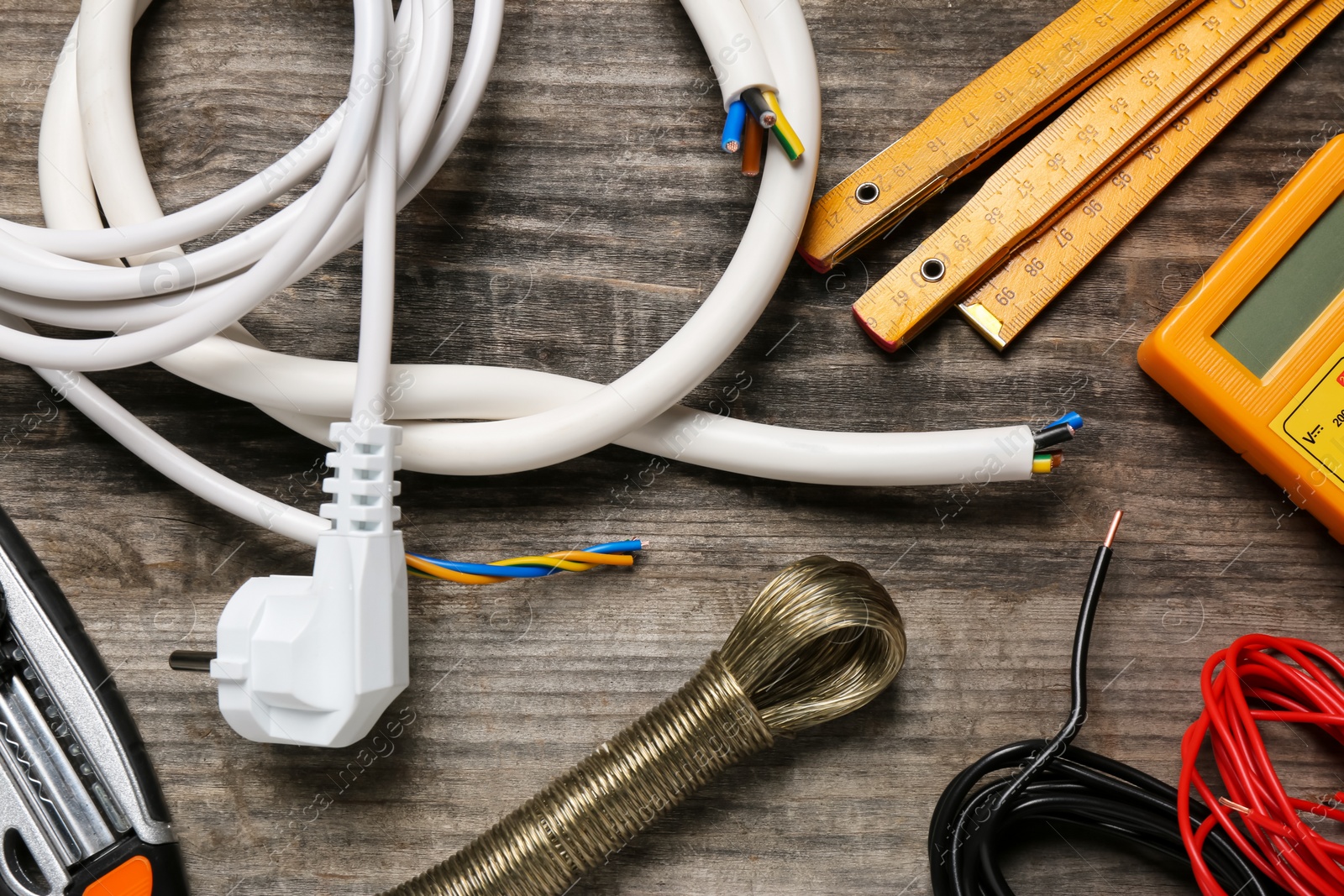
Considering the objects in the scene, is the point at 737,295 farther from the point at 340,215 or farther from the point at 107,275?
the point at 107,275

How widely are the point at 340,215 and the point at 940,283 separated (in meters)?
0.47

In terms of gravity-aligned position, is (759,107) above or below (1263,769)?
above

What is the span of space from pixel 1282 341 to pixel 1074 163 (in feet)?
0.72

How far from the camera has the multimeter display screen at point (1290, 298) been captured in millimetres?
689

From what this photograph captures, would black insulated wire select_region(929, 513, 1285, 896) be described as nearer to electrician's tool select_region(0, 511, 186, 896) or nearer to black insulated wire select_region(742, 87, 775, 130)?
black insulated wire select_region(742, 87, 775, 130)

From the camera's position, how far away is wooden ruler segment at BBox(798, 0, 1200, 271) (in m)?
0.70

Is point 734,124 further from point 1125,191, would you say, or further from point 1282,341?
point 1282,341

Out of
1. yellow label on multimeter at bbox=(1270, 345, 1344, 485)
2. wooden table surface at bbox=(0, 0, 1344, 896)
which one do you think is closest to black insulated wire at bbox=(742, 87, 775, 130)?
wooden table surface at bbox=(0, 0, 1344, 896)

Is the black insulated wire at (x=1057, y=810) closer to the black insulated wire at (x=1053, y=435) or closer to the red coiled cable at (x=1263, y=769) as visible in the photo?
the red coiled cable at (x=1263, y=769)

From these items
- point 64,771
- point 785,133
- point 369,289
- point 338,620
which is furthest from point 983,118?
point 64,771

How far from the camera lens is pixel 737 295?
625 millimetres

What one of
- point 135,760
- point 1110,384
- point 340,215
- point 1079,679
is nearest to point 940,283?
point 1110,384

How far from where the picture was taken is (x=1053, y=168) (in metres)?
0.71

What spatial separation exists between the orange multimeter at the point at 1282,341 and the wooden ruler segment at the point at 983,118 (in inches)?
7.2
